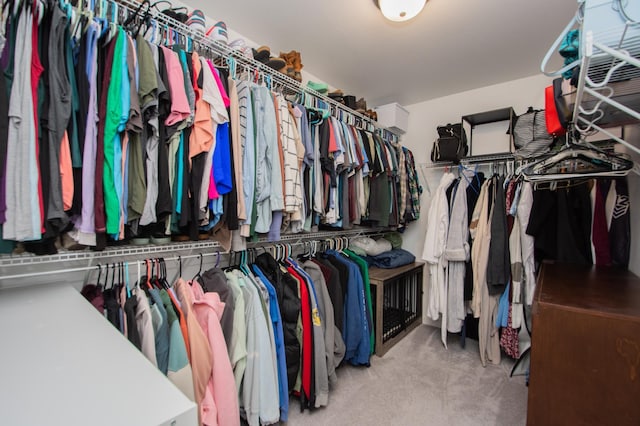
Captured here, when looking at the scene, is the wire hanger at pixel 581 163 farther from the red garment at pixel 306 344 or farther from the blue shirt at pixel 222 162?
the blue shirt at pixel 222 162

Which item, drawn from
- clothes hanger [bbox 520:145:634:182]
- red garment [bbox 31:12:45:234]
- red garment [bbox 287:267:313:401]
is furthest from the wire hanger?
red garment [bbox 31:12:45:234]

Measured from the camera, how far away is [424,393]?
1838mm

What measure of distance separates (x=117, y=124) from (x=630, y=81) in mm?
1727

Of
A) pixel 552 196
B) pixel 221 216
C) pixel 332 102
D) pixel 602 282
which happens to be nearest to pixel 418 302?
pixel 552 196

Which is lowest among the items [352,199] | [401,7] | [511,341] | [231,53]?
[511,341]

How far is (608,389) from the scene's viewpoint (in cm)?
75

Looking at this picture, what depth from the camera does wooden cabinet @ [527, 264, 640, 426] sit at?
28.7 inches

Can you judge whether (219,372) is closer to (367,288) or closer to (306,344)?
(306,344)

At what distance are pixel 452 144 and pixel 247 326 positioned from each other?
229 cm

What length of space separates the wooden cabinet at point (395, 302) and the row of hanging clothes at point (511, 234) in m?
0.30

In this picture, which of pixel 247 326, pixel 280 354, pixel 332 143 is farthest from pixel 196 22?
pixel 280 354

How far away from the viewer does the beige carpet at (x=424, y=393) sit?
1609 mm

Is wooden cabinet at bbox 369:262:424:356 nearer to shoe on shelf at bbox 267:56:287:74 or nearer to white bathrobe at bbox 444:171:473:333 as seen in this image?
white bathrobe at bbox 444:171:473:333

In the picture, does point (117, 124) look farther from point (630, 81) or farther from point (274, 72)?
point (630, 81)
